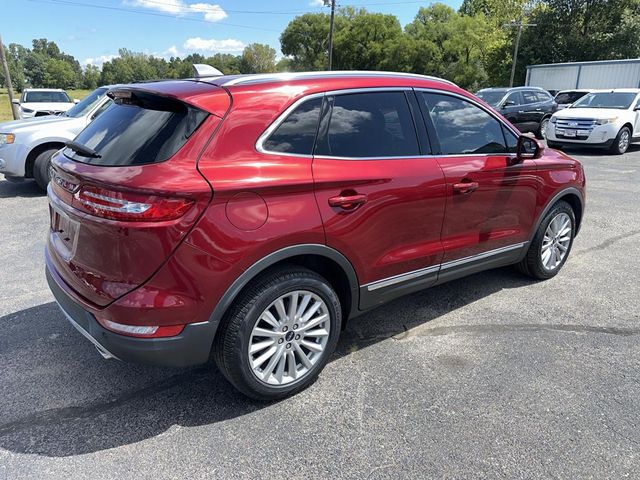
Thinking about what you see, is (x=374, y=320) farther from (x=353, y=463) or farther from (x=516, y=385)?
(x=353, y=463)

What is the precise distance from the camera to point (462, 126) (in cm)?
355

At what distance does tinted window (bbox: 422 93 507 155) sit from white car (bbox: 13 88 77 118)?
55.1 feet

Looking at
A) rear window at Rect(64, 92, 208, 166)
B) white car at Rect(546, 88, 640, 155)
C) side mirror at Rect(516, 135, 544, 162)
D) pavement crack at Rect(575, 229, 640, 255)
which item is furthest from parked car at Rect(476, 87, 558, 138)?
rear window at Rect(64, 92, 208, 166)

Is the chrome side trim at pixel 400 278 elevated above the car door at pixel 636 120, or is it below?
below

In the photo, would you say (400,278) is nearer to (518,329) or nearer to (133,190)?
(518,329)

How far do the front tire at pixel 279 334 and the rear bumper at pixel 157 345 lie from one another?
121 millimetres

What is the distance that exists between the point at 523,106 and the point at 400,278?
14.7 m

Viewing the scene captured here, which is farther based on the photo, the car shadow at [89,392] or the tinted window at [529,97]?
the tinted window at [529,97]

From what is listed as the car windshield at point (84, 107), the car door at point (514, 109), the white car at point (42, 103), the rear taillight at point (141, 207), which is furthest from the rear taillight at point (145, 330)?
the white car at point (42, 103)

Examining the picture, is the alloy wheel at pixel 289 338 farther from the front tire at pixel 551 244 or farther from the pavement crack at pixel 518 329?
the front tire at pixel 551 244

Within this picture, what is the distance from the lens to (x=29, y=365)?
3.11 metres

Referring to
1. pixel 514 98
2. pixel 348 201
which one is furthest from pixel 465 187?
pixel 514 98

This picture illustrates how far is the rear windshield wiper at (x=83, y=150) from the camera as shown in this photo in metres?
2.57

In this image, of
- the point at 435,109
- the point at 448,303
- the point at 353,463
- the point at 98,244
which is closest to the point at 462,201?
the point at 435,109
